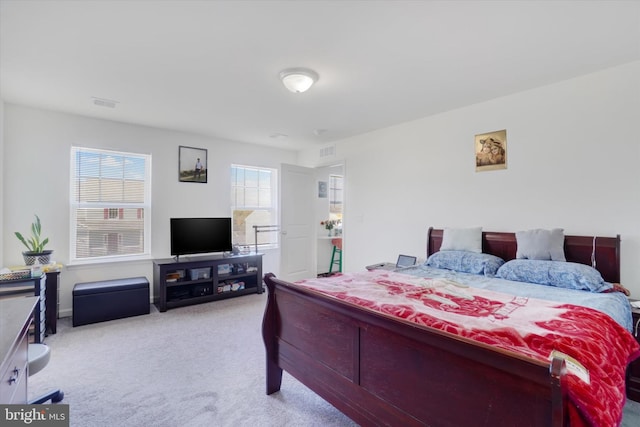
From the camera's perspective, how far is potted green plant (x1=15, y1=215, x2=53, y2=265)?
3355 millimetres

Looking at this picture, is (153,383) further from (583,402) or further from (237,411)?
(583,402)

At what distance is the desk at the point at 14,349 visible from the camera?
3.50 ft

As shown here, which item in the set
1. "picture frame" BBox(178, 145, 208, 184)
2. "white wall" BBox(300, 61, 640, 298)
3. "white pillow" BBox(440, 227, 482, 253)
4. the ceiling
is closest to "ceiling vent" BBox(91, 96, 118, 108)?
the ceiling

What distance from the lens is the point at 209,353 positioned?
9.38ft

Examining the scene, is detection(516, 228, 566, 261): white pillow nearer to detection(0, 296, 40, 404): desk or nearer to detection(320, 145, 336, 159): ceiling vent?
detection(320, 145, 336, 159): ceiling vent

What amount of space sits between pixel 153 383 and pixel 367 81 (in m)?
3.14

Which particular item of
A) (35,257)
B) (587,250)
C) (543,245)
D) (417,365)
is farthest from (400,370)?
(35,257)

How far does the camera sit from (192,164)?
189 inches

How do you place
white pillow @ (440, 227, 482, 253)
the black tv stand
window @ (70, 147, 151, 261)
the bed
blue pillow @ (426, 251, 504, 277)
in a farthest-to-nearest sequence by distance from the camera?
the black tv stand
window @ (70, 147, 151, 261)
white pillow @ (440, 227, 482, 253)
blue pillow @ (426, 251, 504, 277)
the bed

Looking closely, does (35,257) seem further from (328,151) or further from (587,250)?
(587,250)

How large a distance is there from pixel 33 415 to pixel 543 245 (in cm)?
360

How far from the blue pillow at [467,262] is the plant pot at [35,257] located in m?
4.26

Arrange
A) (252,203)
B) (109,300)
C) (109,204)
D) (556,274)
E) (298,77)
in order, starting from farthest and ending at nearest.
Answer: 1. (252,203)
2. (109,204)
3. (109,300)
4. (298,77)
5. (556,274)

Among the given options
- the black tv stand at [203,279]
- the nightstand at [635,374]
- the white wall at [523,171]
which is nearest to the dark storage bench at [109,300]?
the black tv stand at [203,279]
